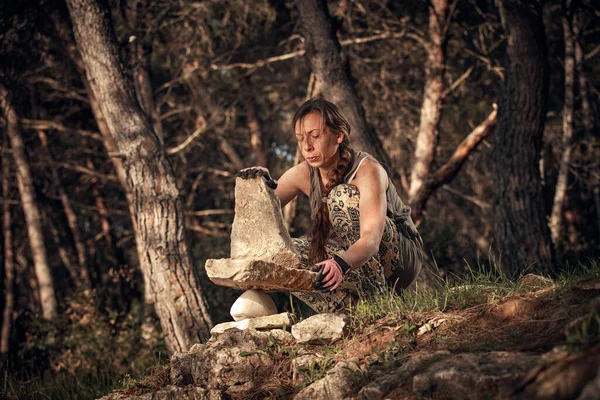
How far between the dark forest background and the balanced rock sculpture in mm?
2372

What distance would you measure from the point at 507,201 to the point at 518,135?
783 mm

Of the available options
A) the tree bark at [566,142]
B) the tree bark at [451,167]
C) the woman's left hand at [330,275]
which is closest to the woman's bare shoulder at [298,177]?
the woman's left hand at [330,275]

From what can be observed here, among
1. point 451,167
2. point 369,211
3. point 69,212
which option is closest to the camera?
point 369,211

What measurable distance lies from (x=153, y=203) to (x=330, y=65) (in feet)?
9.21

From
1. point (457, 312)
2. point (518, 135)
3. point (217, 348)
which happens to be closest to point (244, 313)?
point (217, 348)

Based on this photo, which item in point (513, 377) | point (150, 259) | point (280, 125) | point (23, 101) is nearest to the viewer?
point (513, 377)

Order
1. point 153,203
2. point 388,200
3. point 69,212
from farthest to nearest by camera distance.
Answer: point 69,212 → point 153,203 → point 388,200

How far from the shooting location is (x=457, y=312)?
13.4ft

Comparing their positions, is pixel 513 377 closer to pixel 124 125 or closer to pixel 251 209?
pixel 251 209

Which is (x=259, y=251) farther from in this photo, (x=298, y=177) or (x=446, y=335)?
(x=446, y=335)

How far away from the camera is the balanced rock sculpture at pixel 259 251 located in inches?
165

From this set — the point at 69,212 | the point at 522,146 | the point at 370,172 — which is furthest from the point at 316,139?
the point at 69,212

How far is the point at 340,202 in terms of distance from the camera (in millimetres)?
4488

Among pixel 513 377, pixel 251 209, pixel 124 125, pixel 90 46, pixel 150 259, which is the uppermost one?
pixel 90 46
